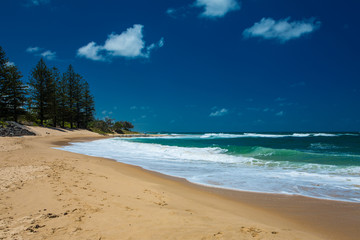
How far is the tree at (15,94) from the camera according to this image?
31.8 metres

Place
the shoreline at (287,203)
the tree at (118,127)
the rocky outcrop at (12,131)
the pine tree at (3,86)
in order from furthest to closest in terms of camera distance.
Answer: the tree at (118,127)
the pine tree at (3,86)
the rocky outcrop at (12,131)
the shoreline at (287,203)

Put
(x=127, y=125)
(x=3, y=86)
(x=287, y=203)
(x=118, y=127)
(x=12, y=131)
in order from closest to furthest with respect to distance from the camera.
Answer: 1. (x=287, y=203)
2. (x=12, y=131)
3. (x=3, y=86)
4. (x=118, y=127)
5. (x=127, y=125)

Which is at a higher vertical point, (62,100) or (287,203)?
(62,100)

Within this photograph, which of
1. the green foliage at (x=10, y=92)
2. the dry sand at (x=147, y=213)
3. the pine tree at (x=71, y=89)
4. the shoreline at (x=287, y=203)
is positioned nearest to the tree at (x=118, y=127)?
the pine tree at (x=71, y=89)

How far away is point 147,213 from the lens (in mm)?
3652

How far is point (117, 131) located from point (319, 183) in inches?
2301

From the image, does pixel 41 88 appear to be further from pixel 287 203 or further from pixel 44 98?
pixel 287 203

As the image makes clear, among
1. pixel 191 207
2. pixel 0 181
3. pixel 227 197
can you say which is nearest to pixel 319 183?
pixel 227 197

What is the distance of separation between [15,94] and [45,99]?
5.34 m

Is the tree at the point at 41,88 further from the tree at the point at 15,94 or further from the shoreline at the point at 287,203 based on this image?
the shoreline at the point at 287,203

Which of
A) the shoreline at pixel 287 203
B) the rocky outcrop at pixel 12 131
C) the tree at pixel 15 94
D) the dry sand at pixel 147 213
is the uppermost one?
the tree at pixel 15 94

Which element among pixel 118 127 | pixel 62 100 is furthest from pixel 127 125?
pixel 62 100

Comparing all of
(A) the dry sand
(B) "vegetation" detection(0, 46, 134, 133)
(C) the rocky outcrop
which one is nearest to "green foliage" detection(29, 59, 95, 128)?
(B) "vegetation" detection(0, 46, 134, 133)

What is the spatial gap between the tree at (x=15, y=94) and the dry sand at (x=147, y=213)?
34.0 m
